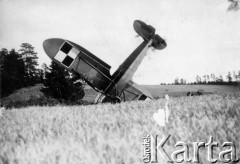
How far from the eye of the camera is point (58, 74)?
30234mm

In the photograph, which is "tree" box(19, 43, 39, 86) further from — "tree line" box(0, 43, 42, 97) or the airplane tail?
the airplane tail

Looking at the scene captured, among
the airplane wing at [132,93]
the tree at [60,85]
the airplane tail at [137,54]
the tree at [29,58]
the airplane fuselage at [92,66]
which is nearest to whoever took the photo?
the airplane fuselage at [92,66]

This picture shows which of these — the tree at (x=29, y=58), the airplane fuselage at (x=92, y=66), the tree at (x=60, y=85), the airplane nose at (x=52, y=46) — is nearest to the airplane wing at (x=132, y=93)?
the airplane fuselage at (x=92, y=66)

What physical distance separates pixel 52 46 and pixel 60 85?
756 inches

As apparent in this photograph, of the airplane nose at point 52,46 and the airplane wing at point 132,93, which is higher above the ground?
the airplane nose at point 52,46

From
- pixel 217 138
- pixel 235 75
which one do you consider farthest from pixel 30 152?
pixel 235 75

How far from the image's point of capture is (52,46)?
11594mm

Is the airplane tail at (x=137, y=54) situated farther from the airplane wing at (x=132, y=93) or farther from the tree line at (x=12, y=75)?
the tree line at (x=12, y=75)

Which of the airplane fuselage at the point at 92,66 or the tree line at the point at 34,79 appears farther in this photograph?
the tree line at the point at 34,79

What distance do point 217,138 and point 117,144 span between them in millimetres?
1036

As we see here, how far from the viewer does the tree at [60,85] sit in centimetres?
2989

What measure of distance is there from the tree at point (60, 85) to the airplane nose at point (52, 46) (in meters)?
18.3

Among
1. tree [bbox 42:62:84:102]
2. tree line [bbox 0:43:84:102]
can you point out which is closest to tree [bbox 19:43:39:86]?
tree line [bbox 0:43:84:102]

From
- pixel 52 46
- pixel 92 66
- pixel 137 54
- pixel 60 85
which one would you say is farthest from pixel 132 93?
pixel 60 85
